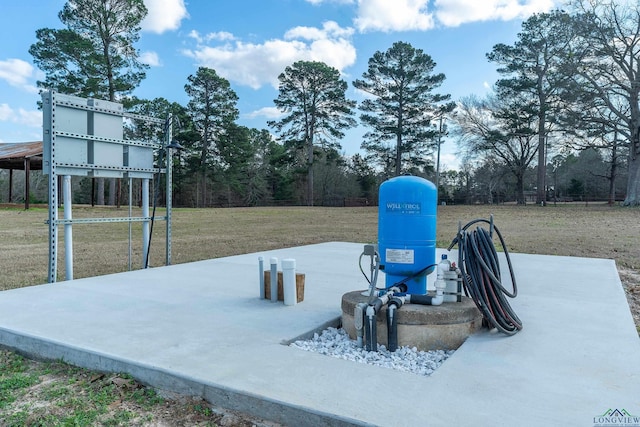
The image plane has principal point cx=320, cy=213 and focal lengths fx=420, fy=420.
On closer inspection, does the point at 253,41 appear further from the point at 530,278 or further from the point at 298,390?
the point at 298,390

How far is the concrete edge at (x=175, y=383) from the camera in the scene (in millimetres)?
1543

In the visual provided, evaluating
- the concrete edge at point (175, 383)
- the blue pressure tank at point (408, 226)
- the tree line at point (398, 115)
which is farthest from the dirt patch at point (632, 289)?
the tree line at point (398, 115)

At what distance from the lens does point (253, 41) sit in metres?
13.2

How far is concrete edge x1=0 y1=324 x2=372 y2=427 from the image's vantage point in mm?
1543

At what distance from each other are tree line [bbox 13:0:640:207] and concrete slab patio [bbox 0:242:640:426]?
1606 cm

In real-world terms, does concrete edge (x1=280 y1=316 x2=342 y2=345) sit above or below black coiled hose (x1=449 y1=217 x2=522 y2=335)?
below

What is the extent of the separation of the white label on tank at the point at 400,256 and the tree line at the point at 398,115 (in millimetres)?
16879

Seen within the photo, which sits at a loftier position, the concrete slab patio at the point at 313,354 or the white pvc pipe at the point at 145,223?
the white pvc pipe at the point at 145,223

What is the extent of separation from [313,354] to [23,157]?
17.8 meters

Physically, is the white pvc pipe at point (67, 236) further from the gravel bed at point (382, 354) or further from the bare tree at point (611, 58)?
the bare tree at point (611, 58)

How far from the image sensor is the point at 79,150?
13.2ft

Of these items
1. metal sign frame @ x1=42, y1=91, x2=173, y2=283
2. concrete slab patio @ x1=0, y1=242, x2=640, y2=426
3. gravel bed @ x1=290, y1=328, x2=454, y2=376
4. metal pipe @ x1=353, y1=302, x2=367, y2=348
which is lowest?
gravel bed @ x1=290, y1=328, x2=454, y2=376

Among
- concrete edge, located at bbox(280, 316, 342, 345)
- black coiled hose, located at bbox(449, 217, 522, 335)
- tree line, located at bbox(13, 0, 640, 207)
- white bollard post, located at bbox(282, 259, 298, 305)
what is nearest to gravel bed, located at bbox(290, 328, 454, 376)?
concrete edge, located at bbox(280, 316, 342, 345)

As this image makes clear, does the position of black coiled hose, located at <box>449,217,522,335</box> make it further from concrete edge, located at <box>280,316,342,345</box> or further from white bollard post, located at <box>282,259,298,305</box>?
white bollard post, located at <box>282,259,298,305</box>
